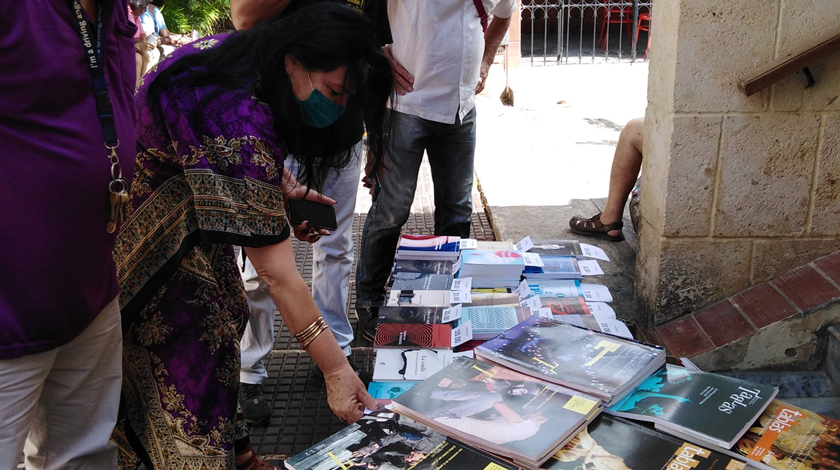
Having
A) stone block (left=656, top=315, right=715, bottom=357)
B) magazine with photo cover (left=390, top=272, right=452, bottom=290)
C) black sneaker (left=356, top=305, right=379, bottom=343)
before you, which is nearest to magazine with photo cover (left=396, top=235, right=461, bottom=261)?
magazine with photo cover (left=390, top=272, right=452, bottom=290)

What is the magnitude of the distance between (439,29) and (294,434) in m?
1.68

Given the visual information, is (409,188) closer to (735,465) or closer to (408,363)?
(408,363)

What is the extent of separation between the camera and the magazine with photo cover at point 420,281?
2.61 metres

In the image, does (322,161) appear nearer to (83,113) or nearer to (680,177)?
(83,113)

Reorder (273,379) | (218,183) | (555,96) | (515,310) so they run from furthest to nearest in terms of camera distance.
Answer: (555,96)
(273,379)
(515,310)
(218,183)

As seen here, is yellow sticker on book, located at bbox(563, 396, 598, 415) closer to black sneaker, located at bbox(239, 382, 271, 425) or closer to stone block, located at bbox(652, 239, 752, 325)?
stone block, located at bbox(652, 239, 752, 325)

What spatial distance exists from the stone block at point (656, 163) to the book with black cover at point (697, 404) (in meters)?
1.00

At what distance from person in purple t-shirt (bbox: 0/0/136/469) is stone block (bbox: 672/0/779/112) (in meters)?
1.76

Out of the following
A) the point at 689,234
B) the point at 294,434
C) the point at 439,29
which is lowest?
the point at 294,434

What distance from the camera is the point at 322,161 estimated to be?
1.72 m

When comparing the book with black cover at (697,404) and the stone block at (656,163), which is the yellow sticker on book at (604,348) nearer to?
the book with black cover at (697,404)

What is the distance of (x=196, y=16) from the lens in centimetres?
1055

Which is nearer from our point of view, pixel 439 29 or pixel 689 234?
pixel 689 234

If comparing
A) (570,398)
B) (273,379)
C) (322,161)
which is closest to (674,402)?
(570,398)
